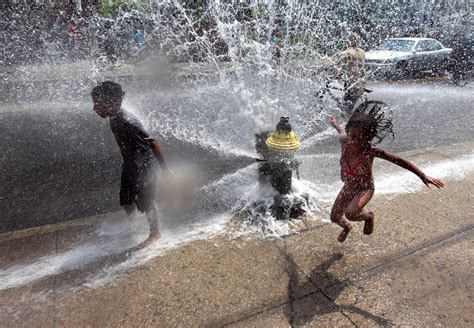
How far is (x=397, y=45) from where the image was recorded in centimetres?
1434

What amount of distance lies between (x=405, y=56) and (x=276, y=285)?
1414 cm

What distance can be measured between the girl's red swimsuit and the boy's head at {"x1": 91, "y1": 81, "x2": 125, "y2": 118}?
2.16 meters

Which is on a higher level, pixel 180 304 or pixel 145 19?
pixel 145 19

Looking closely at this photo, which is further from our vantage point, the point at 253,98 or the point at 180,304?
the point at 253,98

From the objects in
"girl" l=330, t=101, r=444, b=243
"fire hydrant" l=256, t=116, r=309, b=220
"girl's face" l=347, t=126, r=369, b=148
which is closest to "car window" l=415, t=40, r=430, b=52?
"fire hydrant" l=256, t=116, r=309, b=220

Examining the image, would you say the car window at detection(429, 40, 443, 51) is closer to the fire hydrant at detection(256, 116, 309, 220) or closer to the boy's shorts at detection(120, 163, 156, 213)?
the fire hydrant at detection(256, 116, 309, 220)

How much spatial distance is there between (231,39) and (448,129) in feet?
17.6

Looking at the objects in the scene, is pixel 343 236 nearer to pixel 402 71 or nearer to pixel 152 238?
pixel 152 238

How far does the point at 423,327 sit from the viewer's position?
254 centimetres

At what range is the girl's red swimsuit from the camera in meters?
3.04

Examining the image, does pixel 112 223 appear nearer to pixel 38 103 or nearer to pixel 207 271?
pixel 207 271

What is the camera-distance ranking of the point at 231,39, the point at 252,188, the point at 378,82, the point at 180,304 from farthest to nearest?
the point at 378,82, the point at 231,39, the point at 252,188, the point at 180,304

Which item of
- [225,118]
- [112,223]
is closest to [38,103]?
[225,118]

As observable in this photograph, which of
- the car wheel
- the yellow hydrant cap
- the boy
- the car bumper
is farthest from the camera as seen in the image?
the car wheel
